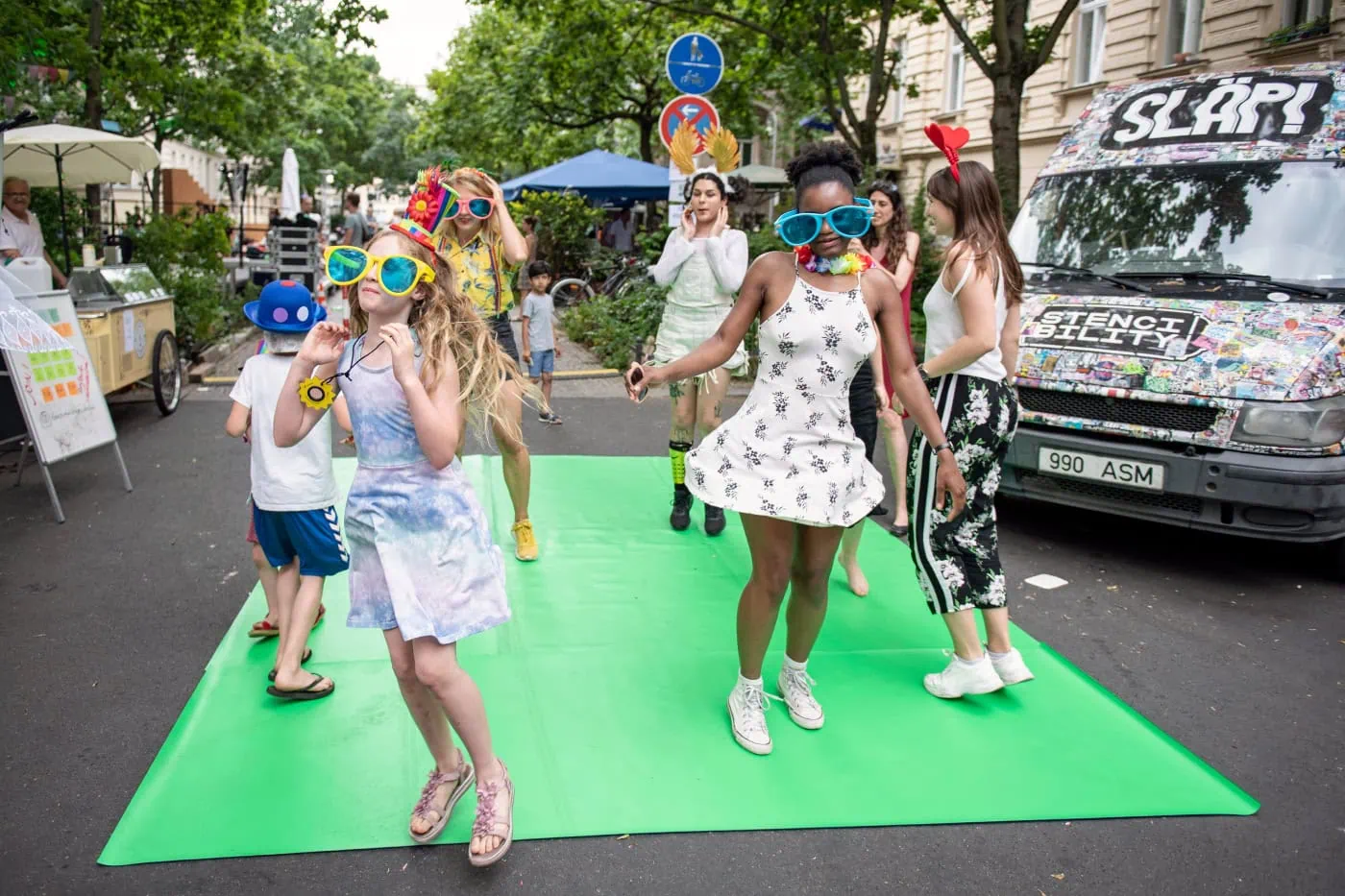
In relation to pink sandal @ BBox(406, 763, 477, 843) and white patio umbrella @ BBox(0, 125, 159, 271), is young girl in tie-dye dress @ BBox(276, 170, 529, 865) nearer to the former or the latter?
pink sandal @ BBox(406, 763, 477, 843)

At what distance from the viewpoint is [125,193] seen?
45.9 metres

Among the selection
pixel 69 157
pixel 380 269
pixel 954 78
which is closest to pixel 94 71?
pixel 69 157

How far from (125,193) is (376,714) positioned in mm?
48842

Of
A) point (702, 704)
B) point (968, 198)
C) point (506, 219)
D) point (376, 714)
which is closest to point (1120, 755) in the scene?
point (702, 704)

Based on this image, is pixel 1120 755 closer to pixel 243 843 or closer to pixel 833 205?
pixel 833 205

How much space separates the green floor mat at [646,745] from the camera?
3.30 m

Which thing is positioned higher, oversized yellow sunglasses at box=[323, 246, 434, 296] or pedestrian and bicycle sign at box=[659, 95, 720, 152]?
pedestrian and bicycle sign at box=[659, 95, 720, 152]

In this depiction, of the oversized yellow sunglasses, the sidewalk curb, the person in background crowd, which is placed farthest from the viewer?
the person in background crowd

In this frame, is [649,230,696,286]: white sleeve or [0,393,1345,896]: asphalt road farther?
[649,230,696,286]: white sleeve

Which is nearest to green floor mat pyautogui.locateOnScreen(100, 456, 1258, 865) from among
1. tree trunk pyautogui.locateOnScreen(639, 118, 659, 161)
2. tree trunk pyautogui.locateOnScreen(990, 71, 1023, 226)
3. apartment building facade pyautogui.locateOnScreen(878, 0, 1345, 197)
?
tree trunk pyautogui.locateOnScreen(990, 71, 1023, 226)

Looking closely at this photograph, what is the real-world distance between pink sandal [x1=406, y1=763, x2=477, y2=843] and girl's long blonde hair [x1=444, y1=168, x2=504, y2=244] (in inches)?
106

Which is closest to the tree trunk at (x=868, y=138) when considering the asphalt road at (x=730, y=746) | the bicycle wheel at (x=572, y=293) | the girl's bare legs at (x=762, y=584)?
the bicycle wheel at (x=572, y=293)

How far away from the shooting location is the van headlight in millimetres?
5188

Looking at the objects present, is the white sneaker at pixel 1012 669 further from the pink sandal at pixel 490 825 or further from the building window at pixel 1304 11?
the building window at pixel 1304 11
